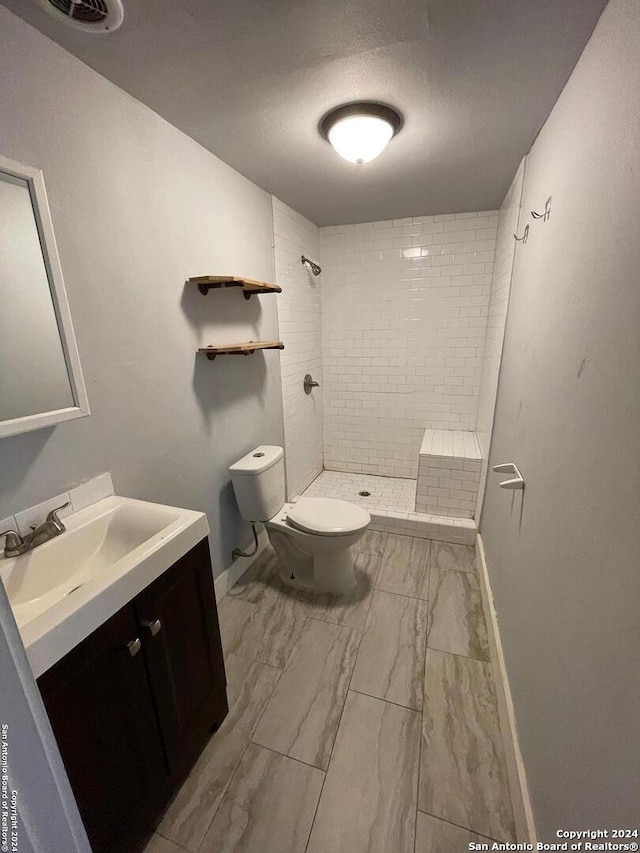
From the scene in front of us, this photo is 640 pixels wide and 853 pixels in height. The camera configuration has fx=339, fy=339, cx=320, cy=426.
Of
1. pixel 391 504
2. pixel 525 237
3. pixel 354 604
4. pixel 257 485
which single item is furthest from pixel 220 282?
pixel 391 504

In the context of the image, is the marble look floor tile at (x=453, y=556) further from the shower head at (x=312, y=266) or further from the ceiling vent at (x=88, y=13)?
the ceiling vent at (x=88, y=13)

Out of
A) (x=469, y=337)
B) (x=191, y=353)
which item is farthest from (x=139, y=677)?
(x=469, y=337)

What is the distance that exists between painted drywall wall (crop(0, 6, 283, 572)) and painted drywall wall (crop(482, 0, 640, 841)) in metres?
1.43

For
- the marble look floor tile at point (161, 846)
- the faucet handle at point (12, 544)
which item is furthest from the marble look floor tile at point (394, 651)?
the faucet handle at point (12, 544)

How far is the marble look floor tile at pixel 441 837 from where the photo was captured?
98cm

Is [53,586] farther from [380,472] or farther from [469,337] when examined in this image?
[469,337]

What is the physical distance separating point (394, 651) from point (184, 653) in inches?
38.7

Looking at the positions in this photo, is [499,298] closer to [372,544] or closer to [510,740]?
[372,544]

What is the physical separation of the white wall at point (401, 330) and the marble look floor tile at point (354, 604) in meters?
1.31

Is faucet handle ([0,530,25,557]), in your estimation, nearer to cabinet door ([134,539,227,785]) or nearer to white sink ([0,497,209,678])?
white sink ([0,497,209,678])

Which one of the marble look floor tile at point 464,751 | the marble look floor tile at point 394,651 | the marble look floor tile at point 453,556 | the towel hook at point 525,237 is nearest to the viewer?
the marble look floor tile at point 464,751

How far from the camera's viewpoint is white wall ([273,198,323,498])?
93.0 inches

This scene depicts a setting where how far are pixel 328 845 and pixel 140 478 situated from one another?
131 cm

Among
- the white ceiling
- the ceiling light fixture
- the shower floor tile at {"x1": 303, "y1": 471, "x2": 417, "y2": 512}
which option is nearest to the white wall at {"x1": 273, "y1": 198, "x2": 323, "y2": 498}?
the shower floor tile at {"x1": 303, "y1": 471, "x2": 417, "y2": 512}
